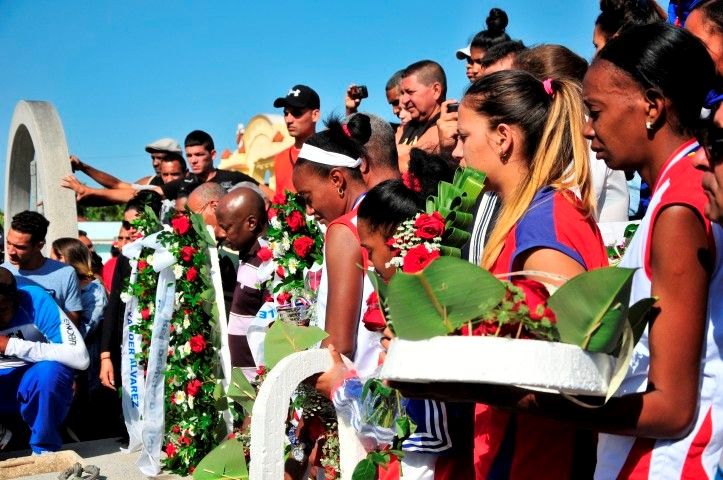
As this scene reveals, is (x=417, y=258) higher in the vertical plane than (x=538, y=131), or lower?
lower

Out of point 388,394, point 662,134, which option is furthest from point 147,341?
point 662,134

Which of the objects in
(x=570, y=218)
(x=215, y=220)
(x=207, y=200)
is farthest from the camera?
(x=207, y=200)

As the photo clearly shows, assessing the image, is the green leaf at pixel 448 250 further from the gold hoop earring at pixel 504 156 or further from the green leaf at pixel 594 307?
the green leaf at pixel 594 307

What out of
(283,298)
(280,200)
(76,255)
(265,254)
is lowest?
(76,255)

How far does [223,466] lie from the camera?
10.7 feet

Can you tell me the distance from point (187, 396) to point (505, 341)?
537 centimetres

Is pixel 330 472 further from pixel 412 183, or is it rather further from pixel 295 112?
pixel 295 112

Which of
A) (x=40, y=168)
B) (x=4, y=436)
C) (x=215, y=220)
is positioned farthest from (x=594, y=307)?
(x=40, y=168)

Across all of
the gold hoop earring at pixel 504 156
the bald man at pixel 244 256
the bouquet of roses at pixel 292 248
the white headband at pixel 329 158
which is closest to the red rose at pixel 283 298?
the bouquet of roses at pixel 292 248

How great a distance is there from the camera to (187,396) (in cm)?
681

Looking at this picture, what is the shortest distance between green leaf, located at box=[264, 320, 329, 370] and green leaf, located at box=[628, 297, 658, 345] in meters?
1.30

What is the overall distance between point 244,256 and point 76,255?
4.17 m

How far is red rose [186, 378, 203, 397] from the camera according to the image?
6.72 meters

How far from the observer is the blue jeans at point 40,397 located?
7.54m
